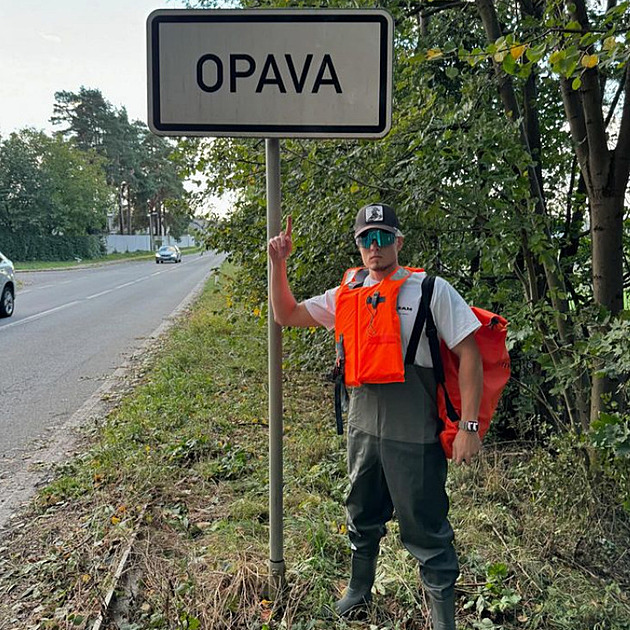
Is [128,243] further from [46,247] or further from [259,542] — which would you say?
[259,542]

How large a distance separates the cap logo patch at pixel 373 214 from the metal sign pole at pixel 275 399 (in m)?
0.36

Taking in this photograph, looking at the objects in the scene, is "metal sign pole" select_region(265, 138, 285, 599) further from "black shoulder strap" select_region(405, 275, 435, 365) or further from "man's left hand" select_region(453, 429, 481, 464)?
"man's left hand" select_region(453, 429, 481, 464)

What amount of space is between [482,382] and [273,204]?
1.10 meters

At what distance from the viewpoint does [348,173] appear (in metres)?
3.72

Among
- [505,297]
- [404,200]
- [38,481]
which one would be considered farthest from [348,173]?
[38,481]

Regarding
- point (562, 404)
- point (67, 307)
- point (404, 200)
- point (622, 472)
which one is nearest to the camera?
point (622, 472)

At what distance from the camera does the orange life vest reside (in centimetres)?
220

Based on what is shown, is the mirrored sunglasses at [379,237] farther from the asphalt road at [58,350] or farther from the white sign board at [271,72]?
the asphalt road at [58,350]

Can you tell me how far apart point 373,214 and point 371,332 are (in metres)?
0.49

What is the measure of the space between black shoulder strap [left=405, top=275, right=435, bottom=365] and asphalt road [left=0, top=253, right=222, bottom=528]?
3.46 metres

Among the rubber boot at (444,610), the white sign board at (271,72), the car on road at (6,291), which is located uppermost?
the white sign board at (271,72)

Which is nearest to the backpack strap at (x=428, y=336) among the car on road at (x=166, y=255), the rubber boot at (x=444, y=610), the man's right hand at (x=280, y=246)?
the man's right hand at (x=280, y=246)

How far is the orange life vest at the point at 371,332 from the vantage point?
2.20 metres

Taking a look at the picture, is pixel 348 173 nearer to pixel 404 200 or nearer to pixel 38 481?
pixel 404 200
